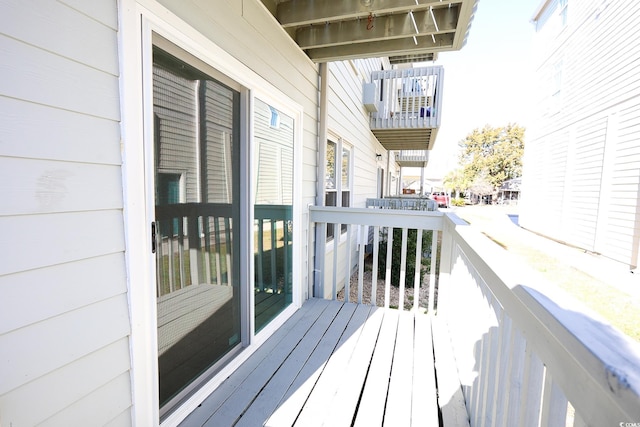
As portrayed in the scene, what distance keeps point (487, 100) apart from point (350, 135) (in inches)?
1427

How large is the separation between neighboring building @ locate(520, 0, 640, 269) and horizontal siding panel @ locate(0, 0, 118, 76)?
304 inches

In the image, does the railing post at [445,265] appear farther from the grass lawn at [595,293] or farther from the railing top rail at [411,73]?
the railing top rail at [411,73]

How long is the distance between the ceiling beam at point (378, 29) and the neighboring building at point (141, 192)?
0.01 m

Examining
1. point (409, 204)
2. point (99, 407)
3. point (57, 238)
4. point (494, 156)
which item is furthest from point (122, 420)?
point (494, 156)

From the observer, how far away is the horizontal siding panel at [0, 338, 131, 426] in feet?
2.84

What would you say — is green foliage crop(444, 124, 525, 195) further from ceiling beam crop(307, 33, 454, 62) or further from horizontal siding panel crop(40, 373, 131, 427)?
horizontal siding panel crop(40, 373, 131, 427)

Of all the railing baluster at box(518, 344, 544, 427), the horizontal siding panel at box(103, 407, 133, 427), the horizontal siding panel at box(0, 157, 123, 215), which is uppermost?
the horizontal siding panel at box(0, 157, 123, 215)

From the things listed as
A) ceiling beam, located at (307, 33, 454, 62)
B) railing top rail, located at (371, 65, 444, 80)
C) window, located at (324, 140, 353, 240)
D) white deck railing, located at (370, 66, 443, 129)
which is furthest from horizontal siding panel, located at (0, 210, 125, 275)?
railing top rail, located at (371, 65, 444, 80)

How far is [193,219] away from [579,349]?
1.47 metres

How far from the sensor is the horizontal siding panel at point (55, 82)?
0.82 metres

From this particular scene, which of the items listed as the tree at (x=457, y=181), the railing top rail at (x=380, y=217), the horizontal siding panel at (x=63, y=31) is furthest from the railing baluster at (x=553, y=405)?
the tree at (x=457, y=181)

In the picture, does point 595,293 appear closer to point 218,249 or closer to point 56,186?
point 218,249

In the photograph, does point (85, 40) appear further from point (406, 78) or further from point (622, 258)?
point (622, 258)

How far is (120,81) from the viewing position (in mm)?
1082
